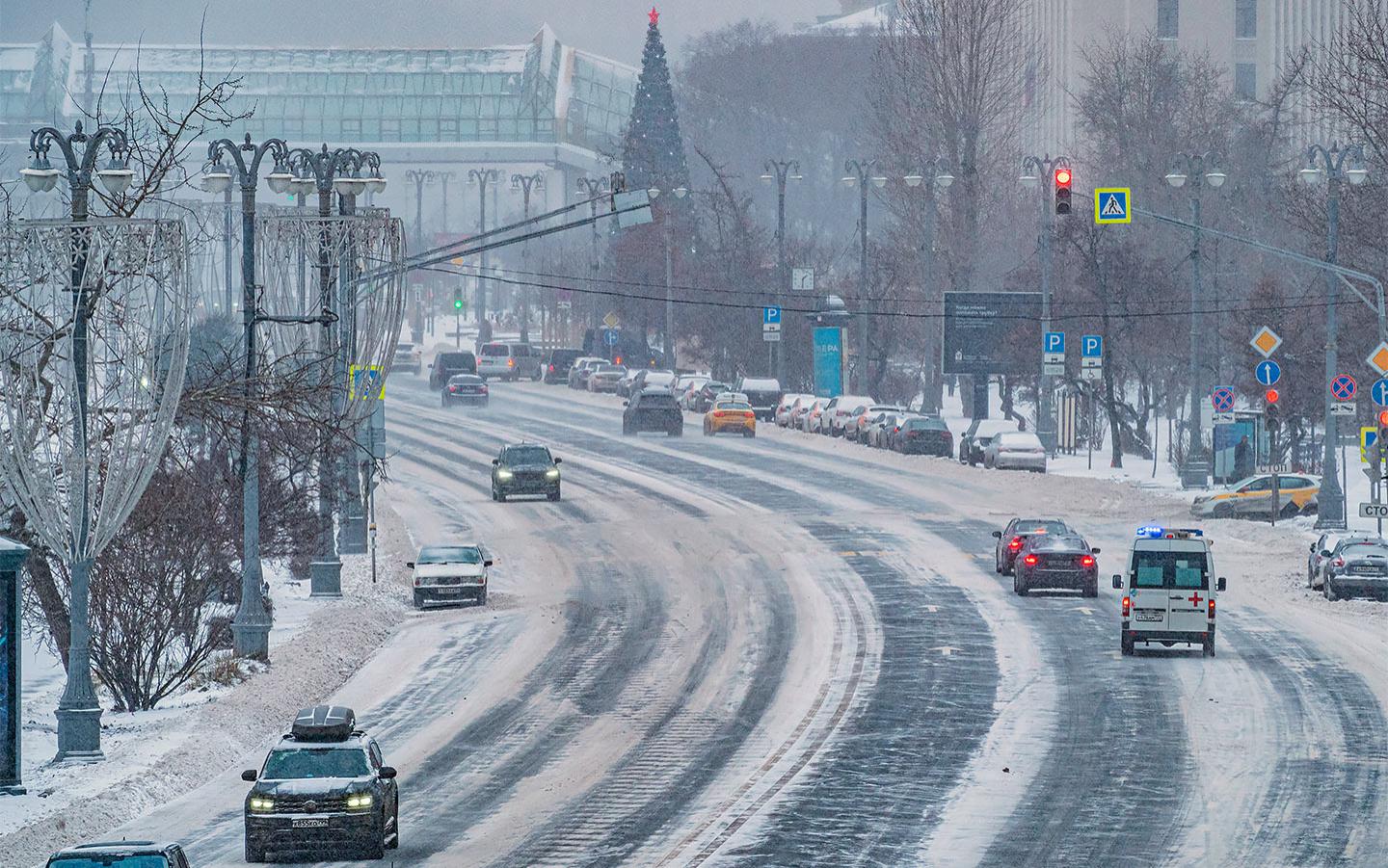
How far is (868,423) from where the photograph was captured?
75.9 m

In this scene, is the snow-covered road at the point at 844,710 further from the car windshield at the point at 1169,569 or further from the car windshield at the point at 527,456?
the car windshield at the point at 527,456

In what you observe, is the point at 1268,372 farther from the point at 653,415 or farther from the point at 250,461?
the point at 653,415

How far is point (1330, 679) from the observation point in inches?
1247

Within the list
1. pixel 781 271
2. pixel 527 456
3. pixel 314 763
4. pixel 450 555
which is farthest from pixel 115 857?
pixel 781 271

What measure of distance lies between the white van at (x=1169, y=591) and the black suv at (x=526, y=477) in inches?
1086

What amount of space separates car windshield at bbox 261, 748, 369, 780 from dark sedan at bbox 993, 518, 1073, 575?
76.9 ft

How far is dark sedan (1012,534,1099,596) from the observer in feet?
135

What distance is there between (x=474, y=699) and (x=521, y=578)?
14311 millimetres

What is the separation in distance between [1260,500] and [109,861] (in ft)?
143

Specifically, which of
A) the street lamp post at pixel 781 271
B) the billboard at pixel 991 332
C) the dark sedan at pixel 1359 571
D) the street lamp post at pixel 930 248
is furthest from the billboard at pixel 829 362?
the dark sedan at pixel 1359 571

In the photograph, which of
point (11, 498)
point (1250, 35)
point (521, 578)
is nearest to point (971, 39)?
point (1250, 35)

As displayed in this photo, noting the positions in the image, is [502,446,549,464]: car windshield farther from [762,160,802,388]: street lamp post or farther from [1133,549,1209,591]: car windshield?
[762,160,802,388]: street lamp post

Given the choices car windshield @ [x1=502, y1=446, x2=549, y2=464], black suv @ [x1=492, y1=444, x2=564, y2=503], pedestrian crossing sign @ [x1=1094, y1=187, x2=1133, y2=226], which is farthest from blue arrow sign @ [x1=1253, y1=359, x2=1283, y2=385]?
car windshield @ [x1=502, y1=446, x2=549, y2=464]

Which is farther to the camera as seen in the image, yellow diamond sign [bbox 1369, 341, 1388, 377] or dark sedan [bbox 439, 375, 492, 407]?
dark sedan [bbox 439, 375, 492, 407]
